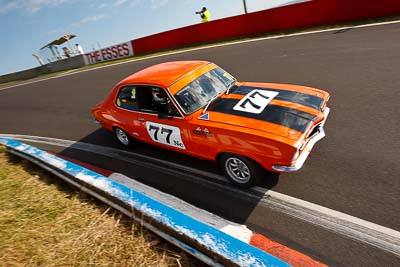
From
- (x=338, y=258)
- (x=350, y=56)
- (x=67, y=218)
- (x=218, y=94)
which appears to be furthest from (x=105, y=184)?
(x=350, y=56)

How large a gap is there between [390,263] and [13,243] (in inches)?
160

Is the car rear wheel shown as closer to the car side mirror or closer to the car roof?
the car roof

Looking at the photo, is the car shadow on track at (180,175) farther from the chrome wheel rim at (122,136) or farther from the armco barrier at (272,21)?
the armco barrier at (272,21)

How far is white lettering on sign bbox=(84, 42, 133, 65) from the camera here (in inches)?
871

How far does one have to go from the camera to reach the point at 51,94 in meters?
13.2

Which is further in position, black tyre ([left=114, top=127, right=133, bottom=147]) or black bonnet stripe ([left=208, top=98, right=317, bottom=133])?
black tyre ([left=114, top=127, right=133, bottom=147])

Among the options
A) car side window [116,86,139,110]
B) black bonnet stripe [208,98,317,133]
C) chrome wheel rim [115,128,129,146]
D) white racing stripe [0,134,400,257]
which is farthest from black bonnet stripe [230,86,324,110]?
chrome wheel rim [115,128,129,146]

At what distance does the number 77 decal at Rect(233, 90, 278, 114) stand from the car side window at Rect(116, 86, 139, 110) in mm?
2012

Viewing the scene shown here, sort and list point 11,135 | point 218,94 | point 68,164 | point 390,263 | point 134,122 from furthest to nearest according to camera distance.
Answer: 1. point 11,135
2. point 134,122
3. point 218,94
4. point 68,164
5. point 390,263

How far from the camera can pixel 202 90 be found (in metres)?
4.78

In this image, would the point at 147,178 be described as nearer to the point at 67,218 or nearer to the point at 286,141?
the point at 67,218

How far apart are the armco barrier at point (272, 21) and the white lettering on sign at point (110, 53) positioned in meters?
0.77

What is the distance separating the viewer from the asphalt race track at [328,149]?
330 centimetres

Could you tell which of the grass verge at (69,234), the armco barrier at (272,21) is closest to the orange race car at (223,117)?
the grass verge at (69,234)
